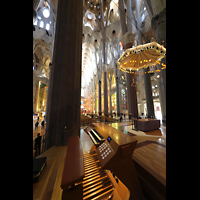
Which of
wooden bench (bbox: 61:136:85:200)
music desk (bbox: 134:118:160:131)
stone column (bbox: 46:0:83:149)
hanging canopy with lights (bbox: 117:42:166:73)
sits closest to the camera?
wooden bench (bbox: 61:136:85:200)

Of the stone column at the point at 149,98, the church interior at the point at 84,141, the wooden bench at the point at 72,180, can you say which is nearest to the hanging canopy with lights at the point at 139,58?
the church interior at the point at 84,141

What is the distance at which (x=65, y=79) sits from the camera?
16.4 ft

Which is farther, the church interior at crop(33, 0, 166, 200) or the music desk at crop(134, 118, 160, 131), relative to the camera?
the music desk at crop(134, 118, 160, 131)

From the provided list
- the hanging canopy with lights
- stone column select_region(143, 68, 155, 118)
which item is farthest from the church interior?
stone column select_region(143, 68, 155, 118)

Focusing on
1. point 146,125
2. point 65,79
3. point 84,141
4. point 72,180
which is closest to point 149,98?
point 146,125

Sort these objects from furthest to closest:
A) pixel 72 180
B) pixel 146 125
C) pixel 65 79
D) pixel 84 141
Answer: pixel 146 125
pixel 84 141
pixel 65 79
pixel 72 180

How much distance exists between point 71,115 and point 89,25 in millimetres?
28840

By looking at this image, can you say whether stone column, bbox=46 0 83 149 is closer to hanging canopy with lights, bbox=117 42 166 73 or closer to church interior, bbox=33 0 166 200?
church interior, bbox=33 0 166 200

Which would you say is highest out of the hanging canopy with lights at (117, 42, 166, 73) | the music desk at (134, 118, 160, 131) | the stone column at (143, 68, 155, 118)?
the hanging canopy with lights at (117, 42, 166, 73)

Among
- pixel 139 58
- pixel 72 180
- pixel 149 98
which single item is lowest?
pixel 72 180

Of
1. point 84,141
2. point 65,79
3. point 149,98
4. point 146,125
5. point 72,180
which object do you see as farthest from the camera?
point 149,98

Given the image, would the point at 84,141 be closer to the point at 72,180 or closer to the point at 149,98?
the point at 72,180

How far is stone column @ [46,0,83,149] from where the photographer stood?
185 inches
